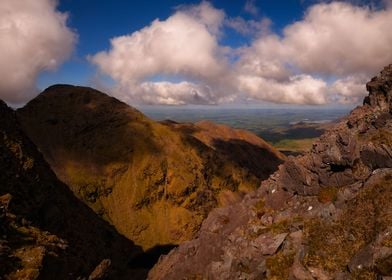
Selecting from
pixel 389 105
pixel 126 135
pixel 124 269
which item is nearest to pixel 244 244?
pixel 389 105

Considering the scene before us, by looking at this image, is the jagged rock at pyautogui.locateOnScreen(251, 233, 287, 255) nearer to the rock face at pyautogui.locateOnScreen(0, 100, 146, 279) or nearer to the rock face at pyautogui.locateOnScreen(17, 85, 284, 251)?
the rock face at pyautogui.locateOnScreen(0, 100, 146, 279)

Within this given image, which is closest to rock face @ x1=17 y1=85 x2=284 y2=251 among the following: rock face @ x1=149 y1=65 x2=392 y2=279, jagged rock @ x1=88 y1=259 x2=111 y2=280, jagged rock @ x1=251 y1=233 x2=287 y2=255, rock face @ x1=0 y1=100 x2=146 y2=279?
rock face @ x1=0 y1=100 x2=146 y2=279

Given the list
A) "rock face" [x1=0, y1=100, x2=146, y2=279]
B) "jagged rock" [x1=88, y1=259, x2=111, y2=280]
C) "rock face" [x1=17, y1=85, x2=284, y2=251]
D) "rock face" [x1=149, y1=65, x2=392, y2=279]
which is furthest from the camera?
"rock face" [x1=17, y1=85, x2=284, y2=251]

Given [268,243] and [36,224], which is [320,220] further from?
[36,224]

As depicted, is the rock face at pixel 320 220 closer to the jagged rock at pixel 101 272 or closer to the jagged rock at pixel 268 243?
the jagged rock at pixel 268 243

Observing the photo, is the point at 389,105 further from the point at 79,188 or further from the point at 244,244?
the point at 79,188

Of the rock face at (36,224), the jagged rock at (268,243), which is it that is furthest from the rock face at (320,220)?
the rock face at (36,224)
